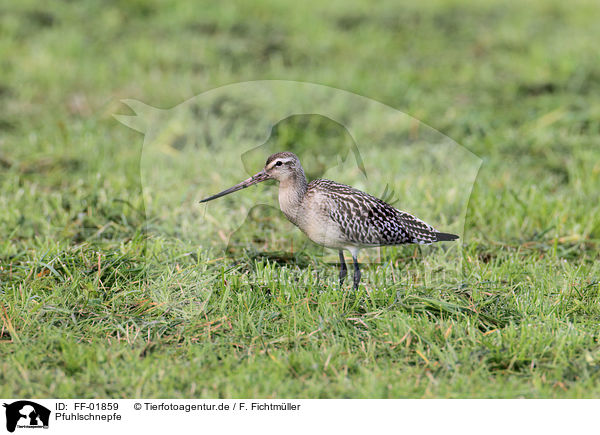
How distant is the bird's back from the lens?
5.08 m

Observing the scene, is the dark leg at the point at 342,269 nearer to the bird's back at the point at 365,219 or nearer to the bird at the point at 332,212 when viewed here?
the bird at the point at 332,212

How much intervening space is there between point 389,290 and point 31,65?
22.8 ft

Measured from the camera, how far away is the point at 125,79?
9.94m

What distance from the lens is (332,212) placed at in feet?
16.6

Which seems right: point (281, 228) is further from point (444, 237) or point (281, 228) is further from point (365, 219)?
point (444, 237)

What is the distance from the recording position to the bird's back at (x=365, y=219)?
5.08 m

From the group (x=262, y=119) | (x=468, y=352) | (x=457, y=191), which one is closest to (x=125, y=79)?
(x=262, y=119)
